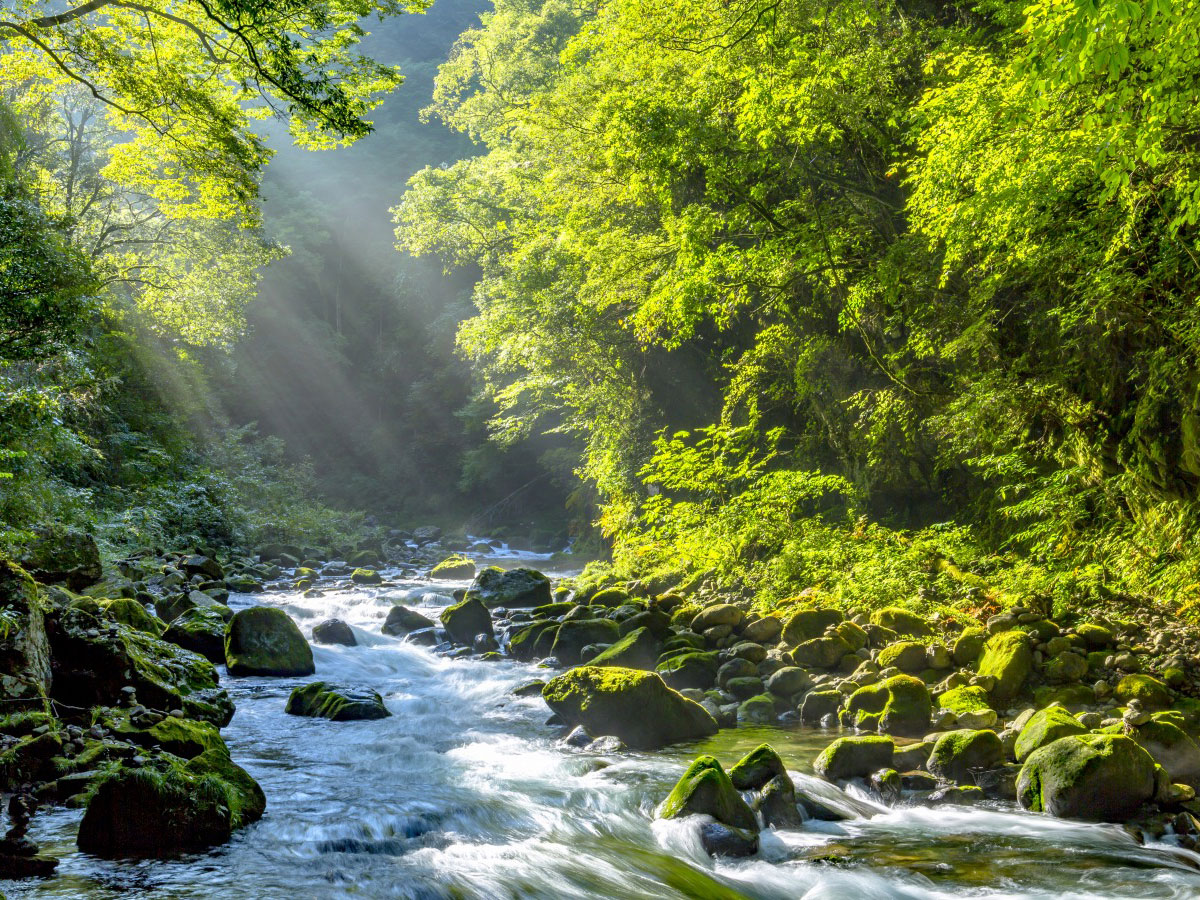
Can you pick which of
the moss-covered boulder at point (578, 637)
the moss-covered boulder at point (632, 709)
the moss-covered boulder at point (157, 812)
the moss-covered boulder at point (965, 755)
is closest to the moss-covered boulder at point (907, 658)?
the moss-covered boulder at point (965, 755)

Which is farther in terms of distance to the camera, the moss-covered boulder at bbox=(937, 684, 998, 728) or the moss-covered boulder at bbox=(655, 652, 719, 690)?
the moss-covered boulder at bbox=(655, 652, 719, 690)

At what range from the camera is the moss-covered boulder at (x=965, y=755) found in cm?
540

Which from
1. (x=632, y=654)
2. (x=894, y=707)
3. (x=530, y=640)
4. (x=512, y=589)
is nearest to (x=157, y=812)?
(x=894, y=707)

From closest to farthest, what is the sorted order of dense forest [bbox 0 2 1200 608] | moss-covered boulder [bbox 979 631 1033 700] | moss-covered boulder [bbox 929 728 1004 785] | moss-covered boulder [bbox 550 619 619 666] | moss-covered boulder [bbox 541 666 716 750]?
moss-covered boulder [bbox 929 728 1004 785]
dense forest [bbox 0 2 1200 608]
moss-covered boulder [bbox 979 631 1033 700]
moss-covered boulder [bbox 541 666 716 750]
moss-covered boulder [bbox 550 619 619 666]

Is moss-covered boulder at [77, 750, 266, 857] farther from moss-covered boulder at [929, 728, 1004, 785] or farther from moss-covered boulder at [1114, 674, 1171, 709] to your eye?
moss-covered boulder at [1114, 674, 1171, 709]

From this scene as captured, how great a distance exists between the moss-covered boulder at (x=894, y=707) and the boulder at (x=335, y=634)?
7866 mm

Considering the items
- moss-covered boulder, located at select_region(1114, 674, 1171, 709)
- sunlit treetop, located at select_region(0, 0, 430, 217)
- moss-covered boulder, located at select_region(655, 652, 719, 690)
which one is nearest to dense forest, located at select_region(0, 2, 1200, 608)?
sunlit treetop, located at select_region(0, 0, 430, 217)

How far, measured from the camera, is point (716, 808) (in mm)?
4879

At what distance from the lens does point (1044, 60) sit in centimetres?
385

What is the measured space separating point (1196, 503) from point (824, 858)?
4475 millimetres

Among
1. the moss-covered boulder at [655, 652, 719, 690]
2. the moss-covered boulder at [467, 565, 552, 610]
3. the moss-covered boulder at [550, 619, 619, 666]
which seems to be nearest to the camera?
the moss-covered boulder at [655, 652, 719, 690]

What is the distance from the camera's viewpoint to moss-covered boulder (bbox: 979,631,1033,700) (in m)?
6.48

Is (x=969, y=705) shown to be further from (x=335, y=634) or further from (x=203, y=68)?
(x=203, y=68)

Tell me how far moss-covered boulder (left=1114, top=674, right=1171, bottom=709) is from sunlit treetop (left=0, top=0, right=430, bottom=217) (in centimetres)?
820
